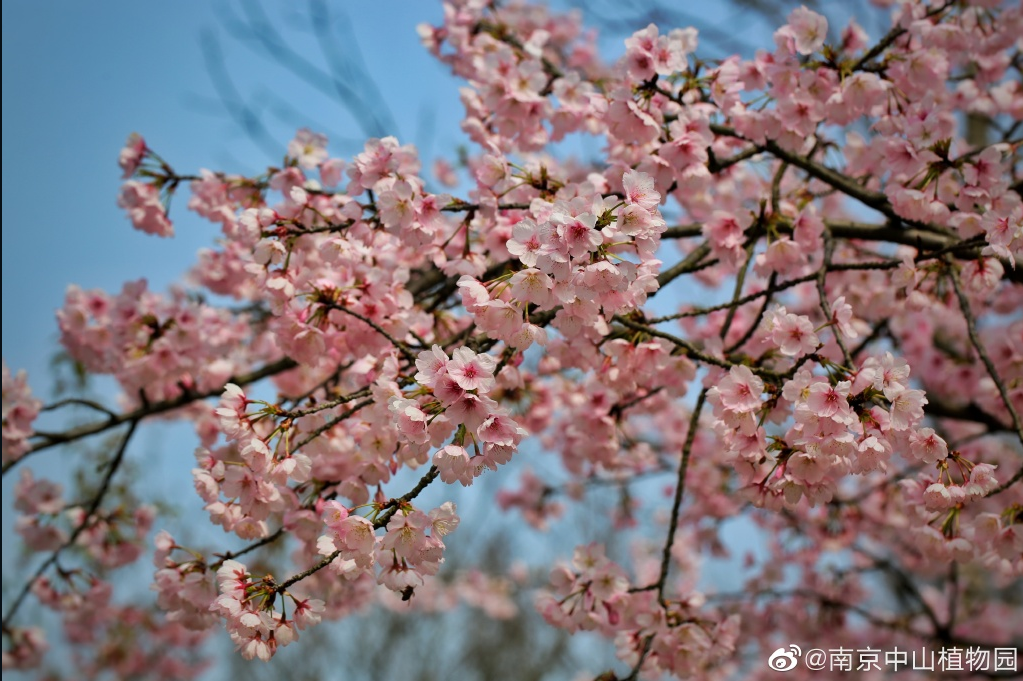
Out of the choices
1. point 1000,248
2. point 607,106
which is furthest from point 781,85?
point 1000,248

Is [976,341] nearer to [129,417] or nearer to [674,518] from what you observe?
[674,518]

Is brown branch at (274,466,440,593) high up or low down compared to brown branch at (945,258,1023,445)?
down

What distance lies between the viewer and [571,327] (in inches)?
74.7

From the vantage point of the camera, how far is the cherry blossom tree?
69.2 inches

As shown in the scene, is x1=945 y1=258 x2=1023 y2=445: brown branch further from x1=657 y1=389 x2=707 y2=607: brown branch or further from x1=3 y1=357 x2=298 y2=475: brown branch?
x1=3 y1=357 x2=298 y2=475: brown branch

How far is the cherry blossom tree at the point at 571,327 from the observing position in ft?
5.76

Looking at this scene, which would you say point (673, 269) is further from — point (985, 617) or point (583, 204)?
point (985, 617)

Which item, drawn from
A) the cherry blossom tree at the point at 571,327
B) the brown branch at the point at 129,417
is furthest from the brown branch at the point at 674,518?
the brown branch at the point at 129,417

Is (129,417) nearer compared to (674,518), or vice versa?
(674,518)

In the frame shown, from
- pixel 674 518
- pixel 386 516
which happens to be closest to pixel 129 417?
pixel 386 516

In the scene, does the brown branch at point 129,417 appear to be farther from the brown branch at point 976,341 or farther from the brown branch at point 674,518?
the brown branch at point 976,341

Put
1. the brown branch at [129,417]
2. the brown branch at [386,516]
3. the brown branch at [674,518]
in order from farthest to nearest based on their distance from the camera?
the brown branch at [129,417] → the brown branch at [674,518] → the brown branch at [386,516]

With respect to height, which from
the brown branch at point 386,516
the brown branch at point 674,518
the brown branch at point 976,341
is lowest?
the brown branch at point 386,516

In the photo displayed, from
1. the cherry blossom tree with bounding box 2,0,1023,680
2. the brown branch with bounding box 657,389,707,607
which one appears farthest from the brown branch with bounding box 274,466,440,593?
the brown branch with bounding box 657,389,707,607
